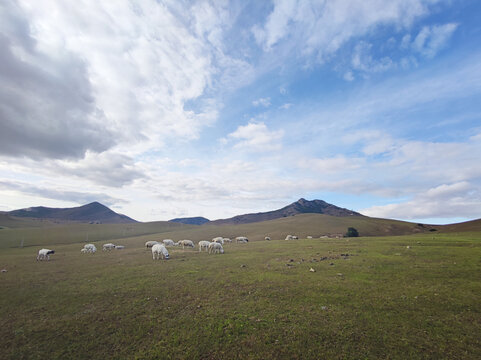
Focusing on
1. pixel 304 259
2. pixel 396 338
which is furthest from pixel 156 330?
pixel 304 259

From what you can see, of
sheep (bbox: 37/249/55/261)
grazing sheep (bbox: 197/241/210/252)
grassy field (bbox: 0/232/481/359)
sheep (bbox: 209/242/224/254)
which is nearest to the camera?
grassy field (bbox: 0/232/481/359)

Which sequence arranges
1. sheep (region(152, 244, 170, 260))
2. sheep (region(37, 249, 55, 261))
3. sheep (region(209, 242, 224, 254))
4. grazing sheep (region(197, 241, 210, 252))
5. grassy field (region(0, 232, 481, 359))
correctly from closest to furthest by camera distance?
grassy field (region(0, 232, 481, 359)) → sheep (region(152, 244, 170, 260)) → sheep (region(37, 249, 55, 261)) → sheep (region(209, 242, 224, 254)) → grazing sheep (region(197, 241, 210, 252))

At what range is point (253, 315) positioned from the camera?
Answer: 9.89 meters

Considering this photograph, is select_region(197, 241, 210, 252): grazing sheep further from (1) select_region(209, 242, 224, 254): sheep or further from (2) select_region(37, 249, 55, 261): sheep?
(2) select_region(37, 249, 55, 261): sheep

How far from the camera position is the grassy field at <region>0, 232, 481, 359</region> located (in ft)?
24.8

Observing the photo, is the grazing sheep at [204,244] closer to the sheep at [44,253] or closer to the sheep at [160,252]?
the sheep at [160,252]

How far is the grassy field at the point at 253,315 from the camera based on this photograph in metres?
7.56

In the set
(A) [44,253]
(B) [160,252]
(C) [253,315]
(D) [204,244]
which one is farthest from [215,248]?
(C) [253,315]

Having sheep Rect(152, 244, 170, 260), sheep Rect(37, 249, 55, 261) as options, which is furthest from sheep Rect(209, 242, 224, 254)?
sheep Rect(37, 249, 55, 261)

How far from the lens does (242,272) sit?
17844 mm

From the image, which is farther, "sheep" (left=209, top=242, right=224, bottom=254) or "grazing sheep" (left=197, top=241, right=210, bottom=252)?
"grazing sheep" (left=197, top=241, right=210, bottom=252)

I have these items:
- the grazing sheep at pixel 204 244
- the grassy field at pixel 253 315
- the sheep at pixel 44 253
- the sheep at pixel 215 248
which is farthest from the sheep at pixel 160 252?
the sheep at pixel 44 253

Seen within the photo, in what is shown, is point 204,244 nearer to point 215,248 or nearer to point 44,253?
point 215,248

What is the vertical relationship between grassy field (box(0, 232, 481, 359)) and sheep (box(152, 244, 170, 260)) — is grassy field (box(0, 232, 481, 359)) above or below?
below
